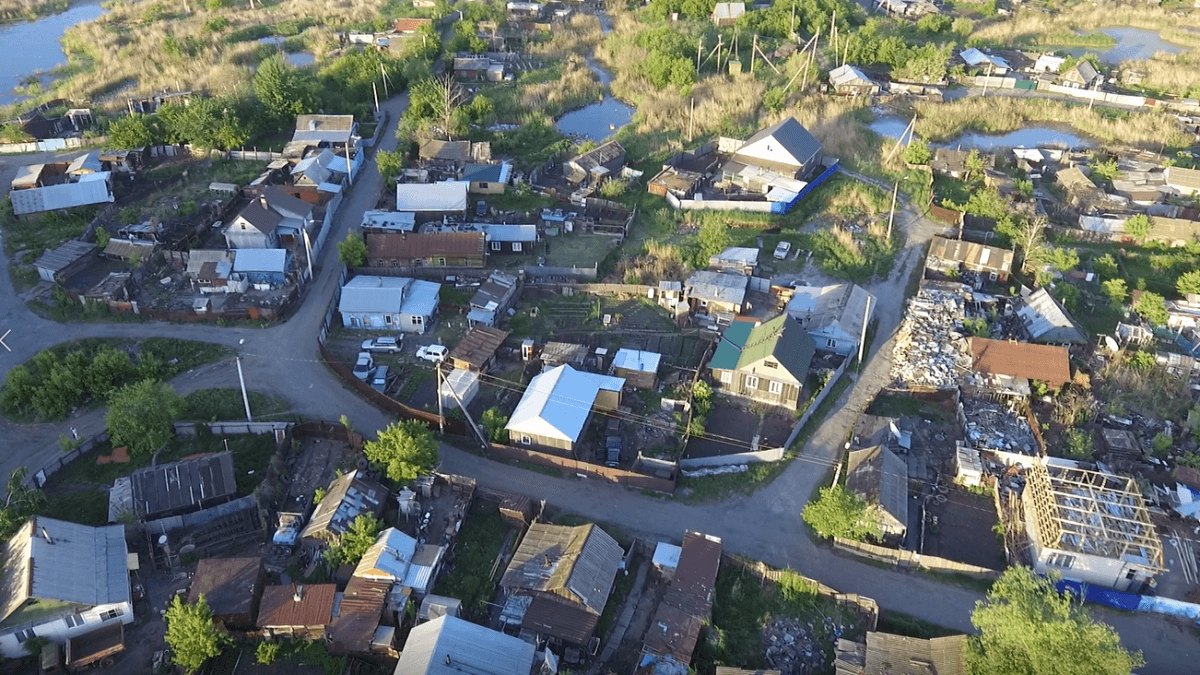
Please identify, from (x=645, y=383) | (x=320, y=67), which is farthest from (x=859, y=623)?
(x=320, y=67)

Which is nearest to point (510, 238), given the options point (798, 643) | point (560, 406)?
point (560, 406)

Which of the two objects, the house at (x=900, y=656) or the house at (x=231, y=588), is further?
the house at (x=231, y=588)

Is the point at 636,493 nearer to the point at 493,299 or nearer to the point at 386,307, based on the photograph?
the point at 493,299

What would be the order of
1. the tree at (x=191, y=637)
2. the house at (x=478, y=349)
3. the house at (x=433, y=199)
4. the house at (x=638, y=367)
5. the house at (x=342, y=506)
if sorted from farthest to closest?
1. the house at (x=433, y=199)
2. the house at (x=478, y=349)
3. the house at (x=638, y=367)
4. the house at (x=342, y=506)
5. the tree at (x=191, y=637)

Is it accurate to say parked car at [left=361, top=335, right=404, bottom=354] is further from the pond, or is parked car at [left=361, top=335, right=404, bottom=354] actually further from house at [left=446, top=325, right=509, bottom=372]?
the pond

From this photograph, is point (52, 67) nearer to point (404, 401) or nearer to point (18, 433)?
point (18, 433)

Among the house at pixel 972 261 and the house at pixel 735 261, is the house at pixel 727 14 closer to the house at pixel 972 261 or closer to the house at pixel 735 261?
the house at pixel 972 261

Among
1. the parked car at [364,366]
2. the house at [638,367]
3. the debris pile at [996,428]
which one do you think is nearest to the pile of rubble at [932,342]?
the debris pile at [996,428]
